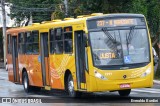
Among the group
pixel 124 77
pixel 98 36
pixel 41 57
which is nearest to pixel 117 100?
pixel 124 77

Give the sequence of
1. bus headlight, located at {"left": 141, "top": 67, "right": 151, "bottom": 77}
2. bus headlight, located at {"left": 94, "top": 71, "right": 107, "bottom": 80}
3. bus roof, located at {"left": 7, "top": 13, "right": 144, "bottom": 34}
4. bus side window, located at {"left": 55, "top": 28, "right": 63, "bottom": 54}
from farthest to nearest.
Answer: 1. bus side window, located at {"left": 55, "top": 28, "right": 63, "bottom": 54}
2. bus roof, located at {"left": 7, "top": 13, "right": 144, "bottom": 34}
3. bus headlight, located at {"left": 141, "top": 67, "right": 151, "bottom": 77}
4. bus headlight, located at {"left": 94, "top": 71, "right": 107, "bottom": 80}

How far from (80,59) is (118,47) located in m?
1.47

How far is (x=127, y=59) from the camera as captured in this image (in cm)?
1730

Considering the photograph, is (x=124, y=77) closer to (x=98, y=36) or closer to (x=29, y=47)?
(x=98, y=36)

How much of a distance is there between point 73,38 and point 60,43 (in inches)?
55.5

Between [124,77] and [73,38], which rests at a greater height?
[73,38]

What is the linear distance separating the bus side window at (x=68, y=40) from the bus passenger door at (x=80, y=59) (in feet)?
1.71

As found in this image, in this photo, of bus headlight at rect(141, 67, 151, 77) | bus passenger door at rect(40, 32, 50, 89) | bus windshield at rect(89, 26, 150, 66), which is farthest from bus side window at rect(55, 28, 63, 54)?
bus headlight at rect(141, 67, 151, 77)

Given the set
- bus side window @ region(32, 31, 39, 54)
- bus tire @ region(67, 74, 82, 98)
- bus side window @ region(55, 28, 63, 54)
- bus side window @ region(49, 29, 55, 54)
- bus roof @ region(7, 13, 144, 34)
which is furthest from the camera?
bus side window @ region(32, 31, 39, 54)

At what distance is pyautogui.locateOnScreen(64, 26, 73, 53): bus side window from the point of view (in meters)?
18.8

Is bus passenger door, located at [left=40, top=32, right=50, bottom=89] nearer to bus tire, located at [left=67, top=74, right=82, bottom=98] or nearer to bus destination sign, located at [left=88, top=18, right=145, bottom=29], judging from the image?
bus tire, located at [left=67, top=74, right=82, bottom=98]

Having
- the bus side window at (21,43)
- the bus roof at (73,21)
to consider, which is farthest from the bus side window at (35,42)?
the bus side window at (21,43)

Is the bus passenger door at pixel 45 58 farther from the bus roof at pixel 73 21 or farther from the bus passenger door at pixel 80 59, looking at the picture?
the bus passenger door at pixel 80 59

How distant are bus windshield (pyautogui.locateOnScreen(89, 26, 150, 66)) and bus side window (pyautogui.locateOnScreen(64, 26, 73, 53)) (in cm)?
159
